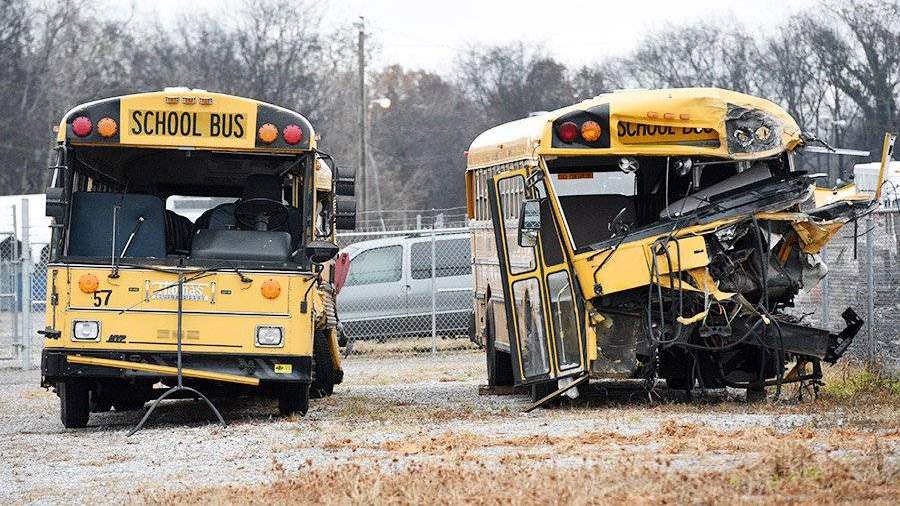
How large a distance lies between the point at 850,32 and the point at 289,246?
52872mm

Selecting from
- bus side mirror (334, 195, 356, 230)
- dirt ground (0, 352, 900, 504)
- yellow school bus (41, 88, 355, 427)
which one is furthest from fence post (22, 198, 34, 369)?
bus side mirror (334, 195, 356, 230)

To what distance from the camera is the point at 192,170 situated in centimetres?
1538

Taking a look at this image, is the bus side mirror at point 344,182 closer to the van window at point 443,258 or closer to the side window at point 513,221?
the side window at point 513,221

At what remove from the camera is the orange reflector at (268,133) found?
1405 cm

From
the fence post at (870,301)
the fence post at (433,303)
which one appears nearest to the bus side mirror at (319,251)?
the fence post at (870,301)

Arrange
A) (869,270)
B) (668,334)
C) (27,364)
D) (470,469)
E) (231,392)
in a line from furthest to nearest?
(27,364) → (869,270) → (231,392) → (668,334) → (470,469)

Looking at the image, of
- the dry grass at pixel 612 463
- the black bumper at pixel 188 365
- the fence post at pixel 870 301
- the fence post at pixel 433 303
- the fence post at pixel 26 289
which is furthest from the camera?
the fence post at pixel 433 303

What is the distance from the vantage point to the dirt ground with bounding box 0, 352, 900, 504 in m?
8.46

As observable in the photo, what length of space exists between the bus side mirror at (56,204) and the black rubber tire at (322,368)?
3.52 m

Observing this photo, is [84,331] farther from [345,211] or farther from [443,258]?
[443,258]

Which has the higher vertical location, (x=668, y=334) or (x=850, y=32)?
(x=850, y=32)

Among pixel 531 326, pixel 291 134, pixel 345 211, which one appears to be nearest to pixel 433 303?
pixel 531 326

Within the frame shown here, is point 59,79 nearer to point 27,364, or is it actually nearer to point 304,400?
point 27,364

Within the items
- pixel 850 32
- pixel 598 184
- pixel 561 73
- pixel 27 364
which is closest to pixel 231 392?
pixel 598 184
